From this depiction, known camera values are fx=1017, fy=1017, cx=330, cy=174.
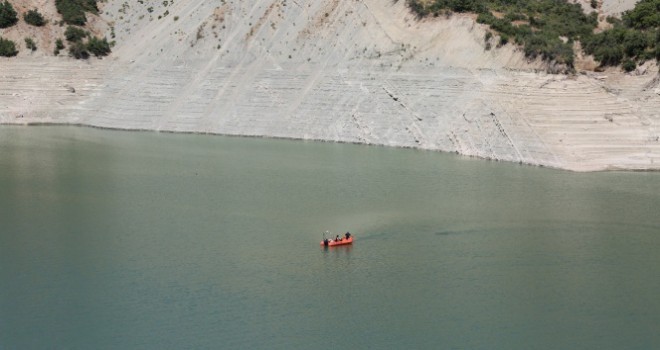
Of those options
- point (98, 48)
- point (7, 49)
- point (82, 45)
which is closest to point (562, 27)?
point (98, 48)

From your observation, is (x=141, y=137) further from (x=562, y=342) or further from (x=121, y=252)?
(x=562, y=342)

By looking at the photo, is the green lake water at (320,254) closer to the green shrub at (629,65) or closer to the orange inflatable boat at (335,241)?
the orange inflatable boat at (335,241)

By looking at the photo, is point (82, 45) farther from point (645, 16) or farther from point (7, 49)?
point (645, 16)

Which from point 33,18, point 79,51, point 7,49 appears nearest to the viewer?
point 7,49

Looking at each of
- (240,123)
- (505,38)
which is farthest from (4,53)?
(505,38)

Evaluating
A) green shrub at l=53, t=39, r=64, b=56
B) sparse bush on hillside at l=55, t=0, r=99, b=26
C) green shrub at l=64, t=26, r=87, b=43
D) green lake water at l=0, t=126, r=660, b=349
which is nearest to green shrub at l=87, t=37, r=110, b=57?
green shrub at l=64, t=26, r=87, b=43

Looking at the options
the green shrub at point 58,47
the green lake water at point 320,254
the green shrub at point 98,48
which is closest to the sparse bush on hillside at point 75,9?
the green shrub at point 58,47
